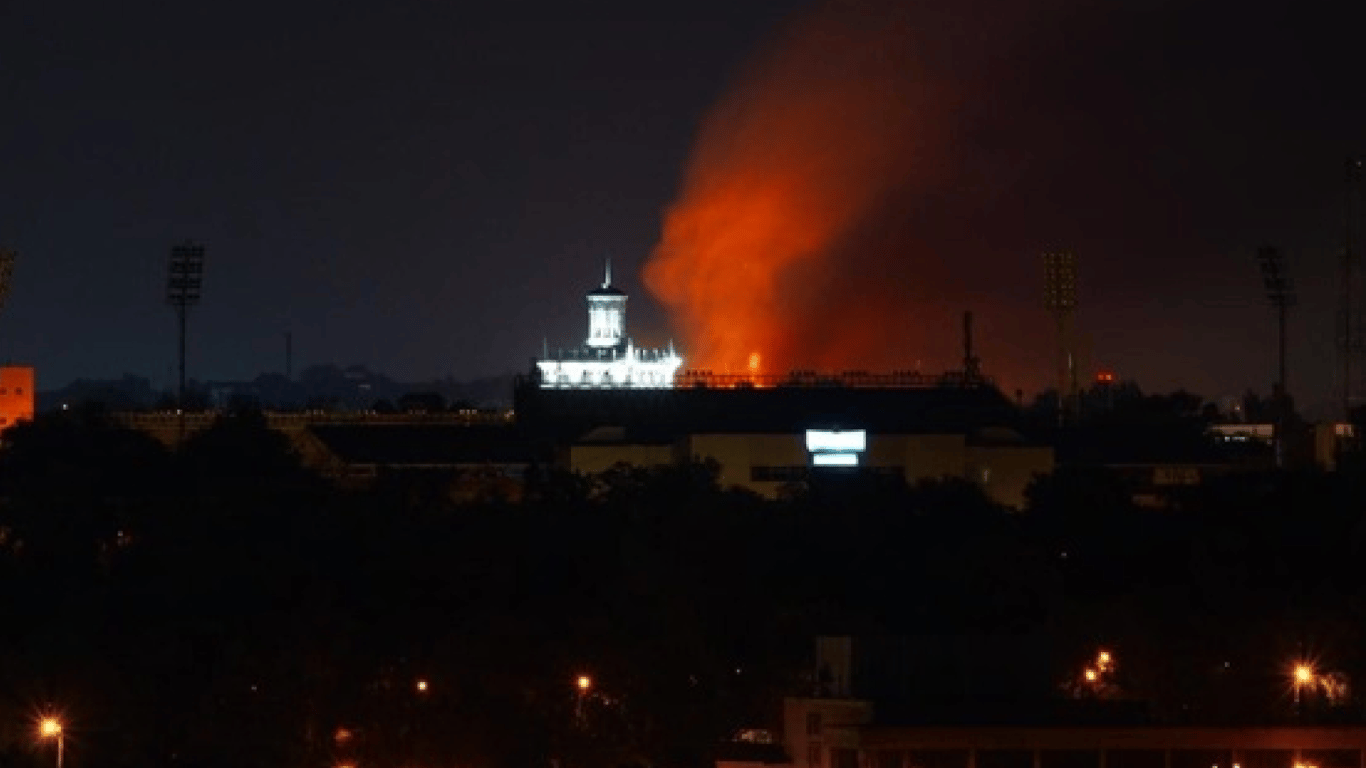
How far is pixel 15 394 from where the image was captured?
138 metres

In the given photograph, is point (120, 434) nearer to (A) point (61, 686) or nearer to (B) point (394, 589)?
(B) point (394, 589)

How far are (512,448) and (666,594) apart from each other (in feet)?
170

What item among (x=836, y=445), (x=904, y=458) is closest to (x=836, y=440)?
(x=836, y=445)

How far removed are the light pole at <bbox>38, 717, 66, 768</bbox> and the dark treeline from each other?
12.6 inches

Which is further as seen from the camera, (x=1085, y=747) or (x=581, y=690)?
(x=581, y=690)

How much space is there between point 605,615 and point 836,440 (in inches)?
1760

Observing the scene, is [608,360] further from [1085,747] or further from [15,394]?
[1085,747]

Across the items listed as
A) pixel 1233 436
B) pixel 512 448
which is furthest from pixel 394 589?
pixel 1233 436

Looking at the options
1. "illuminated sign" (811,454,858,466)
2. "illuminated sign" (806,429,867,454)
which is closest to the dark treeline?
"illuminated sign" (811,454,858,466)

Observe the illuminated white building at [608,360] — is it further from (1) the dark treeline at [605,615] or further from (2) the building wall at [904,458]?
(1) the dark treeline at [605,615]

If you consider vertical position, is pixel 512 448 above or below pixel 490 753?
above

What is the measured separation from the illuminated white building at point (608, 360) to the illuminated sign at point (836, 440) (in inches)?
682

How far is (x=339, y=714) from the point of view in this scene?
56812 millimetres

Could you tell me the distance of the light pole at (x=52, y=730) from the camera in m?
54.5
